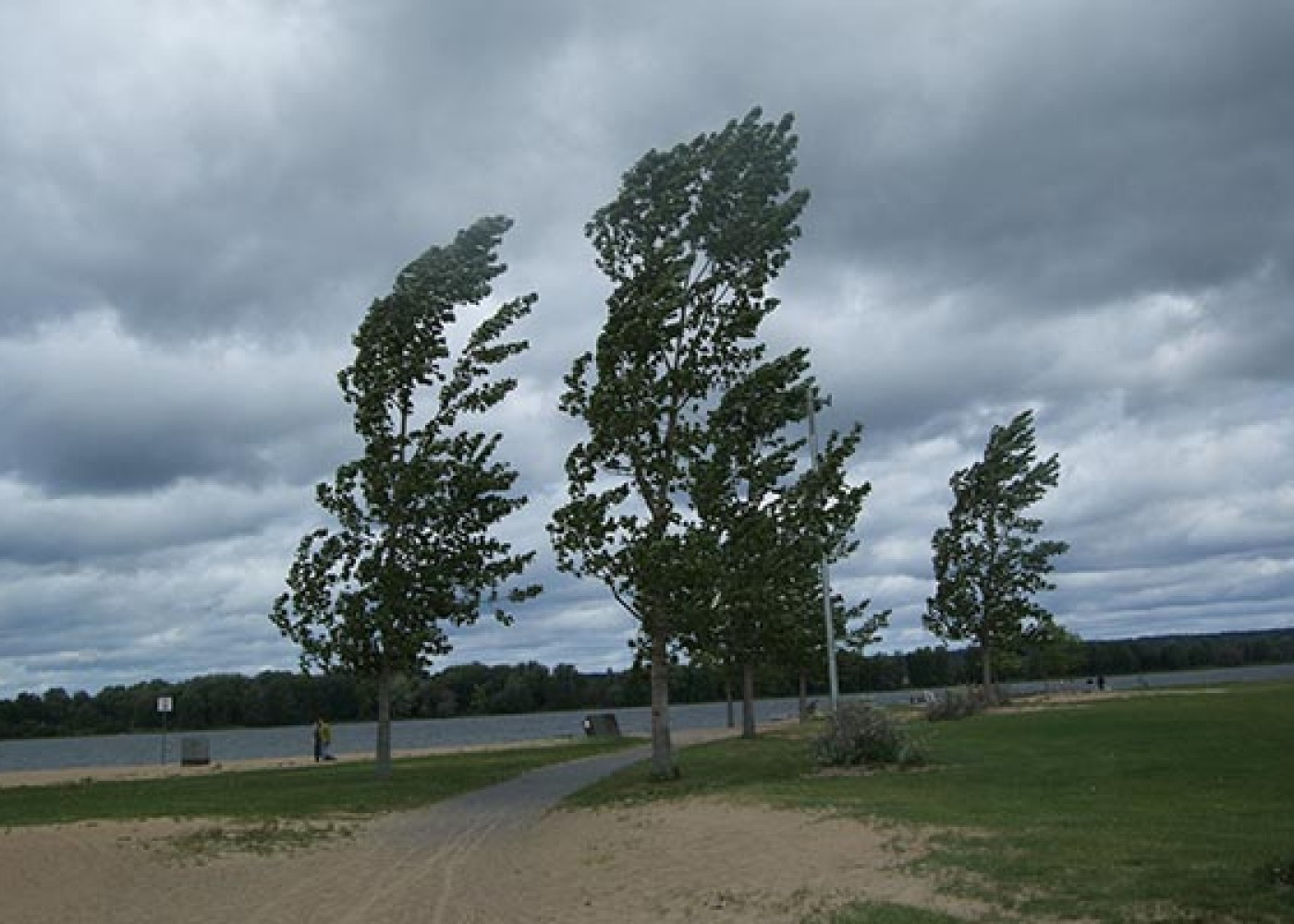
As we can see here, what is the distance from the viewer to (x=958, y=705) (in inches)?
1658

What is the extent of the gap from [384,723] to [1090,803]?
1744cm

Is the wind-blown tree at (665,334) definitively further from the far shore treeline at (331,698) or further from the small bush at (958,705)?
the far shore treeline at (331,698)

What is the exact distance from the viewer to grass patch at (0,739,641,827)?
21438 mm

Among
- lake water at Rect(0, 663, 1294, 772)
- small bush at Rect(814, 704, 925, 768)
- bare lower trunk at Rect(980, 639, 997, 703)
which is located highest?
bare lower trunk at Rect(980, 639, 997, 703)

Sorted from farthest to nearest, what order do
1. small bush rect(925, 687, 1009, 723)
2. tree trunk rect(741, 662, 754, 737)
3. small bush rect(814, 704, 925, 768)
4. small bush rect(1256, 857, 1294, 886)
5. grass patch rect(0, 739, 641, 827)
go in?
1. small bush rect(925, 687, 1009, 723)
2. tree trunk rect(741, 662, 754, 737)
3. small bush rect(814, 704, 925, 768)
4. grass patch rect(0, 739, 641, 827)
5. small bush rect(1256, 857, 1294, 886)

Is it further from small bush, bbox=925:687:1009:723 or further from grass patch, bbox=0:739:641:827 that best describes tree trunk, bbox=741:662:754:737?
small bush, bbox=925:687:1009:723

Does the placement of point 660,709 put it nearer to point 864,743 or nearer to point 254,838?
point 864,743

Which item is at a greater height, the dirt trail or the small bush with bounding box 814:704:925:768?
the small bush with bounding box 814:704:925:768

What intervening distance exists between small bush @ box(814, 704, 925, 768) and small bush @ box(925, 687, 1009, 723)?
17839 millimetres

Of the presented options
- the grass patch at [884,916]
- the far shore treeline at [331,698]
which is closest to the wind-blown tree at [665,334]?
the grass patch at [884,916]

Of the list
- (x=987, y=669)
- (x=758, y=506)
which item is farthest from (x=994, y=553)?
(x=758, y=506)

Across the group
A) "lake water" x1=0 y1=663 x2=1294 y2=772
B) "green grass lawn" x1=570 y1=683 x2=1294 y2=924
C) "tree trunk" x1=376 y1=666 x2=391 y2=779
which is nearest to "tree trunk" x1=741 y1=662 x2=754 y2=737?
"lake water" x1=0 y1=663 x2=1294 y2=772

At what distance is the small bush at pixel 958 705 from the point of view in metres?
41.4

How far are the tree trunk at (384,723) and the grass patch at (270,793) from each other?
34 cm
